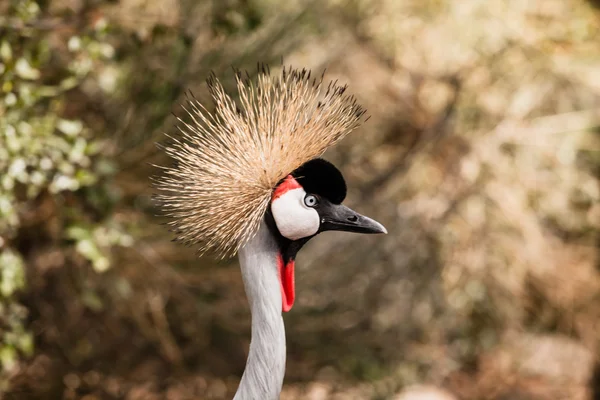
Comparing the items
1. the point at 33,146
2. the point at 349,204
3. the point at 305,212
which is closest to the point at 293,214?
the point at 305,212

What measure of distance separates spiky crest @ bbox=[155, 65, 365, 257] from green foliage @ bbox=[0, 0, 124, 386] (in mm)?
696

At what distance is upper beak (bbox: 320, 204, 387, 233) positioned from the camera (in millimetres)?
1584

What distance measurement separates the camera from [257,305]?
1.52 m

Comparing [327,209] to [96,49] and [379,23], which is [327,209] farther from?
[379,23]

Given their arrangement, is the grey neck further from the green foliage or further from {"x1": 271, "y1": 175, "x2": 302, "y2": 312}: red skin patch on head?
the green foliage

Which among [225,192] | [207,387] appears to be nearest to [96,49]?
[225,192]

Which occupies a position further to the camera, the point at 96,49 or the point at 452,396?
the point at 452,396

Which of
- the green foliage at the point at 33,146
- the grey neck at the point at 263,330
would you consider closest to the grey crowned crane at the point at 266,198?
the grey neck at the point at 263,330

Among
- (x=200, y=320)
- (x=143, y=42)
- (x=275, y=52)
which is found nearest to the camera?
(x=143, y=42)

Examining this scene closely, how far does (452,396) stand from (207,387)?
2.03m

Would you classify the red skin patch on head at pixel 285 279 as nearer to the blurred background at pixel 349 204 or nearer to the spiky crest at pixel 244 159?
the spiky crest at pixel 244 159

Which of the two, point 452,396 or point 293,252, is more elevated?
point 293,252

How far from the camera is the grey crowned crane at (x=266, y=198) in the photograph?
5.01 feet

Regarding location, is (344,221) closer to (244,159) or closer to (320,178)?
(320,178)
